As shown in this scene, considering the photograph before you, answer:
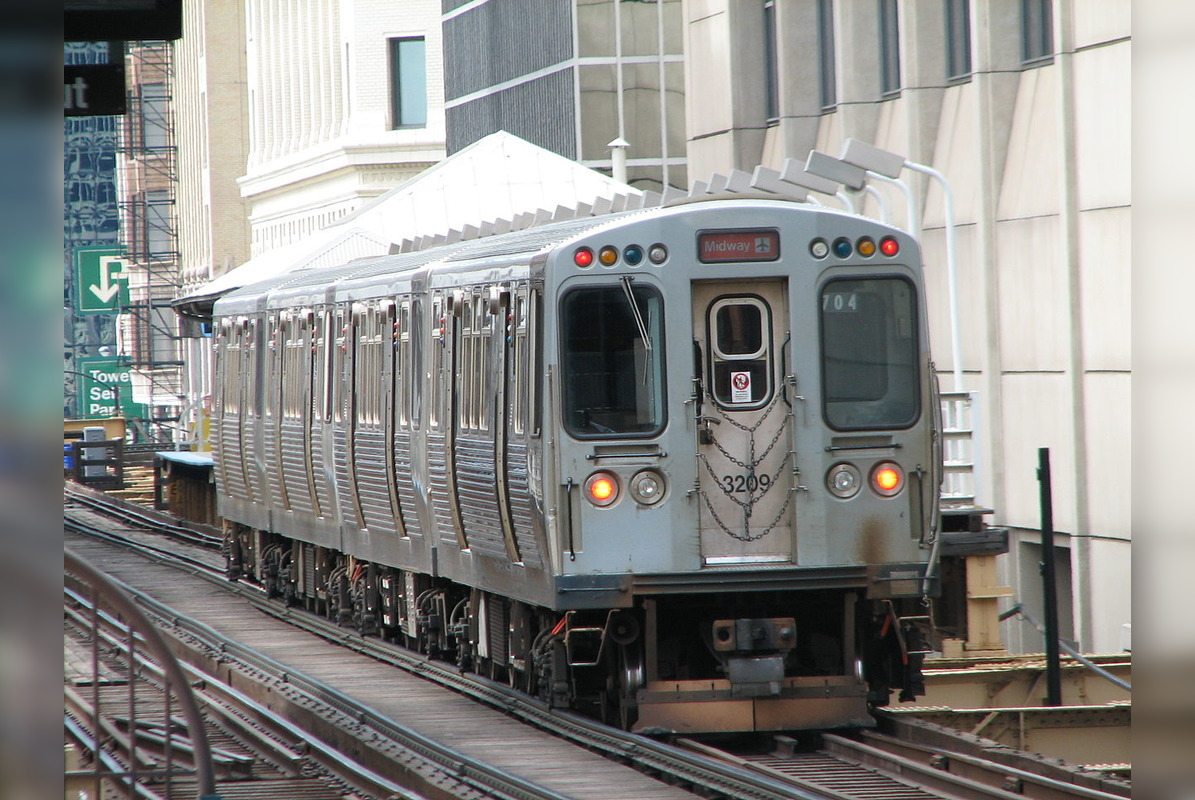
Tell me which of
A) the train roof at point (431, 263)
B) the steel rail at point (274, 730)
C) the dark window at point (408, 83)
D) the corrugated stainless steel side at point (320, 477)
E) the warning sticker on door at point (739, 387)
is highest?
the dark window at point (408, 83)

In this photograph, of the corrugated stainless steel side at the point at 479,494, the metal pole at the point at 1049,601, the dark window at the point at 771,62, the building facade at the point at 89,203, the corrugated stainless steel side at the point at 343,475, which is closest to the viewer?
the corrugated stainless steel side at the point at 479,494

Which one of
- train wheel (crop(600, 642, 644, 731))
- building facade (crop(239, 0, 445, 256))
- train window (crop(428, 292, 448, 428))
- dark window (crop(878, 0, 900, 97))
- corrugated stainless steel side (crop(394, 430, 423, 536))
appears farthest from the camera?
building facade (crop(239, 0, 445, 256))

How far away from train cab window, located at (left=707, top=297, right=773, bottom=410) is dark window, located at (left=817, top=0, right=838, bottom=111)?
16.5 meters

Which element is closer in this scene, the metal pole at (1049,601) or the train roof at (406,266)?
the train roof at (406,266)

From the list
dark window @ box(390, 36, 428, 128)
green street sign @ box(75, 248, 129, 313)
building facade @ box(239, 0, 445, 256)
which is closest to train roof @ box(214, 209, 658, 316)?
building facade @ box(239, 0, 445, 256)

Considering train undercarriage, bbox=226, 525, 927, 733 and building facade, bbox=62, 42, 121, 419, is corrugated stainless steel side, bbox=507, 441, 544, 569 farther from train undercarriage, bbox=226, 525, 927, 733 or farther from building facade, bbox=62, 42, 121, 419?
building facade, bbox=62, 42, 121, 419

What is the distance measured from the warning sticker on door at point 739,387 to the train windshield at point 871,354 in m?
0.43

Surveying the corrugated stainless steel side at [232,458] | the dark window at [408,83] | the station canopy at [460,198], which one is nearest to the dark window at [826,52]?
the station canopy at [460,198]

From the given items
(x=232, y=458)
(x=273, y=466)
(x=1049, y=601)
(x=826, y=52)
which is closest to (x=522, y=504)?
(x=1049, y=601)

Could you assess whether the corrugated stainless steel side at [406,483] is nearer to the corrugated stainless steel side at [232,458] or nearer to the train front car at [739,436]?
the train front car at [739,436]

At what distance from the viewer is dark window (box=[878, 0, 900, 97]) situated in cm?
2617

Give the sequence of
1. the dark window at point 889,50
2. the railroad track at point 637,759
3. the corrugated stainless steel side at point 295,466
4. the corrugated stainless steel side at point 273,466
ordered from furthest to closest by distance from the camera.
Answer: the dark window at point 889,50 → the corrugated stainless steel side at point 273,466 → the corrugated stainless steel side at point 295,466 → the railroad track at point 637,759

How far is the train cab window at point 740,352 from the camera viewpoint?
1144 cm

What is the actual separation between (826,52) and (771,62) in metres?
1.80
